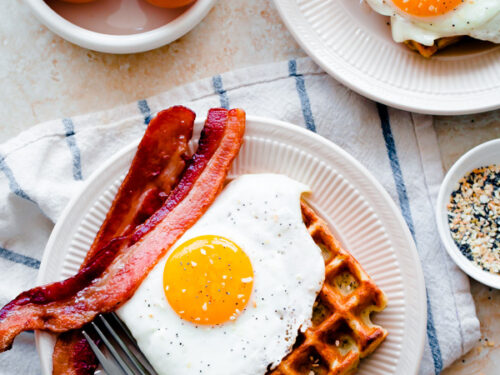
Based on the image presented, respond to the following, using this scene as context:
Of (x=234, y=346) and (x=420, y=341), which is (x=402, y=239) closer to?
(x=420, y=341)

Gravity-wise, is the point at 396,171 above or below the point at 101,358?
above

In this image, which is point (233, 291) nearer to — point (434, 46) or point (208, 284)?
point (208, 284)

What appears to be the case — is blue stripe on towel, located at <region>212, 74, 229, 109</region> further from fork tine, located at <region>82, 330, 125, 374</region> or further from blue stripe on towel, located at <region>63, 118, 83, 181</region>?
fork tine, located at <region>82, 330, 125, 374</region>

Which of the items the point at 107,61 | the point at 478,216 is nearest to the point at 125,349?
the point at 107,61

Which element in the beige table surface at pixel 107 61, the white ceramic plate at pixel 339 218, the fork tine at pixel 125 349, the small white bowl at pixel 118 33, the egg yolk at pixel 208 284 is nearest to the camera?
the egg yolk at pixel 208 284

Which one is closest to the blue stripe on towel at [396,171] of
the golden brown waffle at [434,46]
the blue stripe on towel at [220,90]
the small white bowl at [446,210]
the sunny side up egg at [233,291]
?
the small white bowl at [446,210]

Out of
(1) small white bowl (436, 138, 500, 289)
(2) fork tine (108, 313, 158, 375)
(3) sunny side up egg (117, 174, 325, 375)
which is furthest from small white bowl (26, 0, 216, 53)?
(1) small white bowl (436, 138, 500, 289)

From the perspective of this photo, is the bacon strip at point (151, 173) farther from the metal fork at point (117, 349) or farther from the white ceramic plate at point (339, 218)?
the metal fork at point (117, 349)
